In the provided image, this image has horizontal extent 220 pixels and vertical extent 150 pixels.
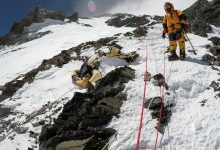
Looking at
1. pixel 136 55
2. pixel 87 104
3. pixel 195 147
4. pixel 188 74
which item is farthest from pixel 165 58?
pixel 195 147

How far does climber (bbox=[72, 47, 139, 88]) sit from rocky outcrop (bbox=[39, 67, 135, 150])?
0.98 m

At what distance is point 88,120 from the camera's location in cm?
782

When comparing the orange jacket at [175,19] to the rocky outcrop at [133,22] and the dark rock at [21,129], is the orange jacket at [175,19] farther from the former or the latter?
the rocky outcrop at [133,22]

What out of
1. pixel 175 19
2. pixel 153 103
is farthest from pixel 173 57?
pixel 153 103

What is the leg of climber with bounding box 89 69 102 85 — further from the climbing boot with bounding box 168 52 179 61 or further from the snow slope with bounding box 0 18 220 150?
the climbing boot with bounding box 168 52 179 61

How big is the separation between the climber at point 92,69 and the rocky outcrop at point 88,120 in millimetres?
976

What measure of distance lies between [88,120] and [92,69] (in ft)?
14.4

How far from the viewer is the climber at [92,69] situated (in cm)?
1113

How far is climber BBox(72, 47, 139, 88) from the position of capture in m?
11.1

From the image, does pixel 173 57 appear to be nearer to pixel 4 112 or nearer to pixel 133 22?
pixel 4 112

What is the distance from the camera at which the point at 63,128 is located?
25.7 feet

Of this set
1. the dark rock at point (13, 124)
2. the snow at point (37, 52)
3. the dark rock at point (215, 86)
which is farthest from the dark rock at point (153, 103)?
the snow at point (37, 52)

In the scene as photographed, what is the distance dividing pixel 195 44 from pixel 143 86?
6.67m

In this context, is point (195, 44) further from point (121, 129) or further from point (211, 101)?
point (121, 129)
